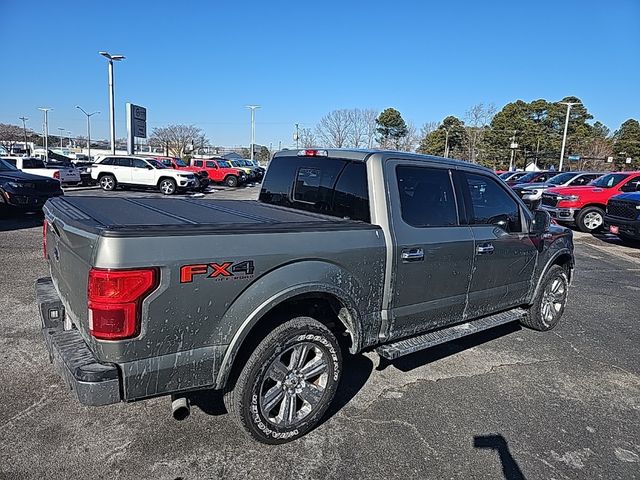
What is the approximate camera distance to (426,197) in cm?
379

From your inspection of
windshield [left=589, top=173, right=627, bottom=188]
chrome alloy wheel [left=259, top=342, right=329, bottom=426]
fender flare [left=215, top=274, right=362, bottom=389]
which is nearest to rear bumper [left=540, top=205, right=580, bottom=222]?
windshield [left=589, top=173, right=627, bottom=188]

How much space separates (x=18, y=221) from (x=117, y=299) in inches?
449

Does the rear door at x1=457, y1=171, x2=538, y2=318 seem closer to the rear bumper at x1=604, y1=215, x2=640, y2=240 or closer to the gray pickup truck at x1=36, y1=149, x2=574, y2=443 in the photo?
the gray pickup truck at x1=36, y1=149, x2=574, y2=443

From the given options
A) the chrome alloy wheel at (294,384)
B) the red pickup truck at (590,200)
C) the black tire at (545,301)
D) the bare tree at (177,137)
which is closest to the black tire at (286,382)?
the chrome alloy wheel at (294,384)

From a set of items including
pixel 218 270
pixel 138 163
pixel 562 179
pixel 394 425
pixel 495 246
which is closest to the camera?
pixel 218 270

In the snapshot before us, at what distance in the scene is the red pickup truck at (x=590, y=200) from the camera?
14.1 metres

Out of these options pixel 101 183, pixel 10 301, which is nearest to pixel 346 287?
pixel 10 301

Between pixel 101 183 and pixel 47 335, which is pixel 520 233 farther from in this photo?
pixel 101 183

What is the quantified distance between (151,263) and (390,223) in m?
1.75

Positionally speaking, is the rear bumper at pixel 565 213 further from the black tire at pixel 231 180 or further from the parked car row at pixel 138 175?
the black tire at pixel 231 180

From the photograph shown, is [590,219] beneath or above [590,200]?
beneath

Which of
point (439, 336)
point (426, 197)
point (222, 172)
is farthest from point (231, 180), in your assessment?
point (439, 336)

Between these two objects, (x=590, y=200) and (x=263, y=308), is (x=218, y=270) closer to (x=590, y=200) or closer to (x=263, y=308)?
(x=263, y=308)

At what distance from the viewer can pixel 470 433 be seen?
3230 mm
